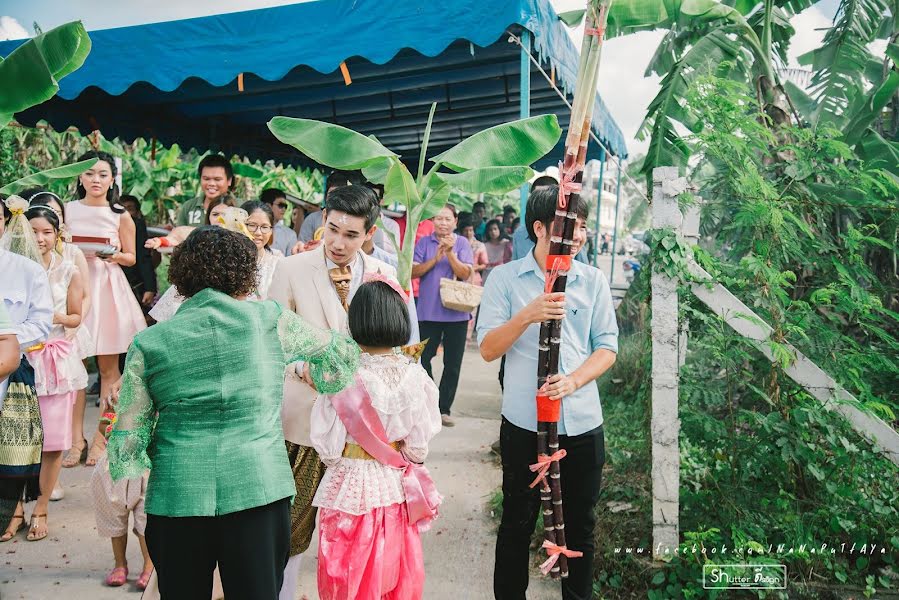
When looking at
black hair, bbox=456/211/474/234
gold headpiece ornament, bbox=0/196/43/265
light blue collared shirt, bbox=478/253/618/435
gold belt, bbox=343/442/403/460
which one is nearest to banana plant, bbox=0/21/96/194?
gold headpiece ornament, bbox=0/196/43/265

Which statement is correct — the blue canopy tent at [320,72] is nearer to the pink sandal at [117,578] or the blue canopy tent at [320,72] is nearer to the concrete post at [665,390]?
the concrete post at [665,390]

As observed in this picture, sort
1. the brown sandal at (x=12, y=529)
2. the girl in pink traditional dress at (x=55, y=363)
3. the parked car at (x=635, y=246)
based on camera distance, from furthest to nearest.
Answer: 1. the parked car at (x=635, y=246)
2. the girl in pink traditional dress at (x=55, y=363)
3. the brown sandal at (x=12, y=529)

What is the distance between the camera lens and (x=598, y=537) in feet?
11.2

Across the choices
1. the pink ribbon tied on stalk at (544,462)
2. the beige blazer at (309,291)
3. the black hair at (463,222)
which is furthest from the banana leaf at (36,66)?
the black hair at (463,222)

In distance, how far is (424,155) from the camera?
327cm

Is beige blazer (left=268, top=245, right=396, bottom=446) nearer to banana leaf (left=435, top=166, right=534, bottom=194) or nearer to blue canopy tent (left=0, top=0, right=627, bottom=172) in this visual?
banana leaf (left=435, top=166, right=534, bottom=194)

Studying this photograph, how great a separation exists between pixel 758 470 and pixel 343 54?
380cm

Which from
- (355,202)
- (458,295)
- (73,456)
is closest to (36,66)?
(355,202)

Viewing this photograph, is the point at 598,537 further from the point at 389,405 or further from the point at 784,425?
Answer: the point at 389,405

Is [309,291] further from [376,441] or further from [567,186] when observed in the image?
[567,186]

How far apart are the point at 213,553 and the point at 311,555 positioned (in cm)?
179

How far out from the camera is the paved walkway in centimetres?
317

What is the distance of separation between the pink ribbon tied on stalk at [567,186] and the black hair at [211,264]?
1.09 meters

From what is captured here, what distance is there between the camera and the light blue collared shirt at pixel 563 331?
2.54 meters
